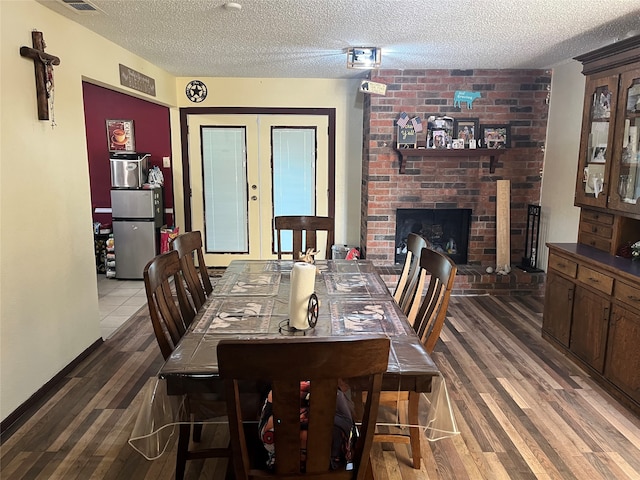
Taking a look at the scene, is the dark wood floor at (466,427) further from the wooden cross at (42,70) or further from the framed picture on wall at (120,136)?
the framed picture on wall at (120,136)

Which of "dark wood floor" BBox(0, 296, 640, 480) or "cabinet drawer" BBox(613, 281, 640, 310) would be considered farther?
"cabinet drawer" BBox(613, 281, 640, 310)

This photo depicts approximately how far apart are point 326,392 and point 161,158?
5001mm

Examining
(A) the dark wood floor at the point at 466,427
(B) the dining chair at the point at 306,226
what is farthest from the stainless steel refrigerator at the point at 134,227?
(B) the dining chair at the point at 306,226

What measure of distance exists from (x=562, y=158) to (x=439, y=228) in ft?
4.53

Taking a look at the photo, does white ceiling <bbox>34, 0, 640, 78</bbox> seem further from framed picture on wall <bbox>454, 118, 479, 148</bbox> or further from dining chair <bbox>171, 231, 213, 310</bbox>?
dining chair <bbox>171, 231, 213, 310</bbox>

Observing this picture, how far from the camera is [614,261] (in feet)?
9.98

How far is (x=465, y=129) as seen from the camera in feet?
16.0

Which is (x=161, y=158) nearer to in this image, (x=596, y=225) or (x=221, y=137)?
(x=221, y=137)

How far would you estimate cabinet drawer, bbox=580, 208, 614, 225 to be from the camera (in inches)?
131

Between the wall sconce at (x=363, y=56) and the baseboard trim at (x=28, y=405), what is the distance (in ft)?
10.0

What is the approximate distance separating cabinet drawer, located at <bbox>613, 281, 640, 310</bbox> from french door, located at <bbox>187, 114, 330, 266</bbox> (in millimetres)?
3386

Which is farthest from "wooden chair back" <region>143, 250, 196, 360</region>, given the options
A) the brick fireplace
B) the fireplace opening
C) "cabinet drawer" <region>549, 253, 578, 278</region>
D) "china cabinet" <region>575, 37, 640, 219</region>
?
the fireplace opening

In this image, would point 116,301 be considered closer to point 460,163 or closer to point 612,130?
point 460,163

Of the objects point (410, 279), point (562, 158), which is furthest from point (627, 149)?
point (410, 279)
